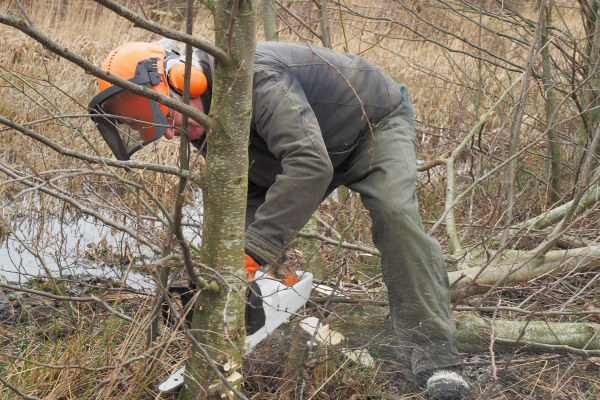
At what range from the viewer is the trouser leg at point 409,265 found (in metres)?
2.26

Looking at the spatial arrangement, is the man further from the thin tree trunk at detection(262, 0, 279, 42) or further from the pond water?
the pond water

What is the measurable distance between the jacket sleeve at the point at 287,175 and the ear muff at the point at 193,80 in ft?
0.80

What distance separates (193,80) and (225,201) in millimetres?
645

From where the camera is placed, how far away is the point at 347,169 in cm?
258

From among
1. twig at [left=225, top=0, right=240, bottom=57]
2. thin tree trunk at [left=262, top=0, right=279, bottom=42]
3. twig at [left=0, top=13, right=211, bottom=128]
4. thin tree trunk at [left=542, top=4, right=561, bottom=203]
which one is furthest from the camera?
thin tree trunk at [left=542, top=4, right=561, bottom=203]

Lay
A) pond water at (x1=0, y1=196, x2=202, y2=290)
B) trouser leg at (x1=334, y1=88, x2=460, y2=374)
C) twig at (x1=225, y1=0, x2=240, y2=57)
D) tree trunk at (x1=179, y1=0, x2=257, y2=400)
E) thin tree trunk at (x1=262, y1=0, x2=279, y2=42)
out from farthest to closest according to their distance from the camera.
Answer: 1. pond water at (x1=0, y1=196, x2=202, y2=290)
2. thin tree trunk at (x1=262, y1=0, x2=279, y2=42)
3. trouser leg at (x1=334, y1=88, x2=460, y2=374)
4. tree trunk at (x1=179, y1=0, x2=257, y2=400)
5. twig at (x1=225, y1=0, x2=240, y2=57)

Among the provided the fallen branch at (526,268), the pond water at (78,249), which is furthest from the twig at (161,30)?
the pond water at (78,249)

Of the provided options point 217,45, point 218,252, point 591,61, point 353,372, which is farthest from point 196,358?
point 591,61

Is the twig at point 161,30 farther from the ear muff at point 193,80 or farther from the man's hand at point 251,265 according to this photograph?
the man's hand at point 251,265

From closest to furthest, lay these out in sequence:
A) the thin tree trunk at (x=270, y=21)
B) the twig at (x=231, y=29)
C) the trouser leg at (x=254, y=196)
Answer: the twig at (x=231, y=29) → the trouser leg at (x=254, y=196) → the thin tree trunk at (x=270, y=21)

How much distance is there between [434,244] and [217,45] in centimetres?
126

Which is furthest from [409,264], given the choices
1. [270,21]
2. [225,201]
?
[270,21]

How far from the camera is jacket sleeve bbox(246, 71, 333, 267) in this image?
1.99 meters

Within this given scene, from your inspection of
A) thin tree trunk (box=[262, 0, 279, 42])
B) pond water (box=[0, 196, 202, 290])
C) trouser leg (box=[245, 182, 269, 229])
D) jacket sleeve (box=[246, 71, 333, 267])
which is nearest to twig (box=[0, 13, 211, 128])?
jacket sleeve (box=[246, 71, 333, 267])
